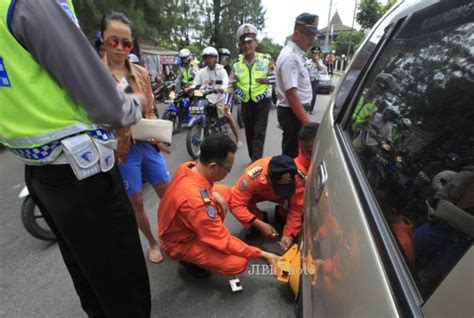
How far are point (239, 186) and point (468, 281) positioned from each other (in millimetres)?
1923

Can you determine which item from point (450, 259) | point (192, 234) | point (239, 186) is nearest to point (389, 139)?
point (450, 259)

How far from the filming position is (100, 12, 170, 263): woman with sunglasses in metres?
1.59

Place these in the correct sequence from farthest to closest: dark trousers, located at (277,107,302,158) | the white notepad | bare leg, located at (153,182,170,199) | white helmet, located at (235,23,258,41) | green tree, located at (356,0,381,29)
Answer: green tree, located at (356,0,381,29)
white helmet, located at (235,23,258,41)
dark trousers, located at (277,107,302,158)
bare leg, located at (153,182,170,199)
the white notepad

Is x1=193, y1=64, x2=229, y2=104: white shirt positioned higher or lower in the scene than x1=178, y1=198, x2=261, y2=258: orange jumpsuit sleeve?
lower

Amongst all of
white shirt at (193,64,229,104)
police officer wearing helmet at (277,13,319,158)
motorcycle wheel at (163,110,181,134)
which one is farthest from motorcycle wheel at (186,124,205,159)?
police officer wearing helmet at (277,13,319,158)

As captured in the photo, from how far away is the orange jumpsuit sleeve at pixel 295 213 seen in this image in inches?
85.4

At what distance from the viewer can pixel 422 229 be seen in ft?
1.98

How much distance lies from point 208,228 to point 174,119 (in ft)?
14.4

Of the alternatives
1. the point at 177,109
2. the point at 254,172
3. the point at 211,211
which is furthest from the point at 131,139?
the point at 177,109

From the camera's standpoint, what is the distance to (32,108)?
913 mm

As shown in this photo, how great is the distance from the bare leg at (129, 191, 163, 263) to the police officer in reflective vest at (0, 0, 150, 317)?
0.84 metres

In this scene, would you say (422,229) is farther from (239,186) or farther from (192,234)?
(239,186)

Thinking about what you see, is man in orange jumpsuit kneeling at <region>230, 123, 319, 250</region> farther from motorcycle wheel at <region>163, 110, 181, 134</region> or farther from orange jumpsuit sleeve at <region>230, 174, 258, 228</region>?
motorcycle wheel at <region>163, 110, 181, 134</region>

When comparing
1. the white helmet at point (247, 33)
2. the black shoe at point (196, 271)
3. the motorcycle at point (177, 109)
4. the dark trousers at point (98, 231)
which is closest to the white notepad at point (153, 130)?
the dark trousers at point (98, 231)
